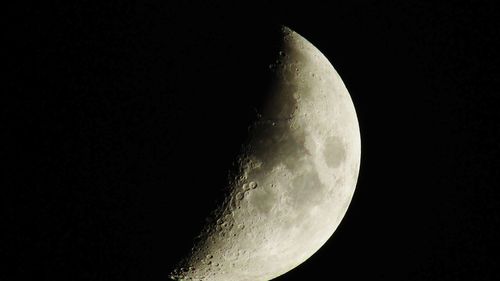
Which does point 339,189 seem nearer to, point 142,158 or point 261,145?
point 261,145

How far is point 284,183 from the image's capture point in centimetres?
274

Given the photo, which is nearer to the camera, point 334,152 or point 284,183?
→ point 284,183

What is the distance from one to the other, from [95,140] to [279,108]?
1.20m

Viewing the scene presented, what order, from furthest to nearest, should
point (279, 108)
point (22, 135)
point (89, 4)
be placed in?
point (279, 108) < point (89, 4) < point (22, 135)

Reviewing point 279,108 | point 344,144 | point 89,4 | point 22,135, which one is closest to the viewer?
point 22,135

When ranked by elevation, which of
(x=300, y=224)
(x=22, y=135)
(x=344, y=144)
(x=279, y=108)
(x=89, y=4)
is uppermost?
(x=89, y=4)

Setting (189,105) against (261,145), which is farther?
(261,145)

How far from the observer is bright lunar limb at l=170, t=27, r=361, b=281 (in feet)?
8.90

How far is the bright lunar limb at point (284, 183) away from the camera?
2713 mm

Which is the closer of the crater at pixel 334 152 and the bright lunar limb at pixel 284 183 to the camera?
the bright lunar limb at pixel 284 183

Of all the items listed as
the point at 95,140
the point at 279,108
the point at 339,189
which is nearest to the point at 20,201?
the point at 95,140

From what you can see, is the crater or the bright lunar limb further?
the crater

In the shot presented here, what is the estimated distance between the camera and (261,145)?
270 cm

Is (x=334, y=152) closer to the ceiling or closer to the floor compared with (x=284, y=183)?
closer to the ceiling
